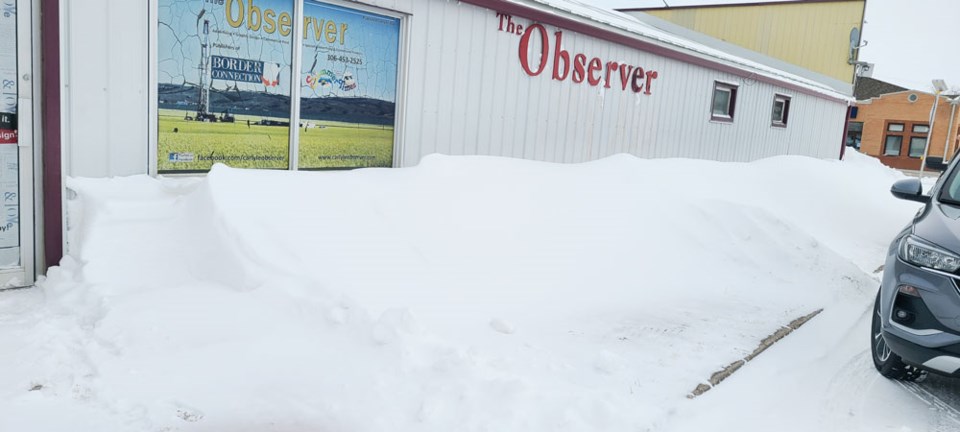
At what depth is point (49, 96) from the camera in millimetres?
4996

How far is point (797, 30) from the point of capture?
23.8m

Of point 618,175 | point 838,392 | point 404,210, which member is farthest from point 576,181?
Answer: point 838,392

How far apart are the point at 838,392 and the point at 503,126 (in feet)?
17.6

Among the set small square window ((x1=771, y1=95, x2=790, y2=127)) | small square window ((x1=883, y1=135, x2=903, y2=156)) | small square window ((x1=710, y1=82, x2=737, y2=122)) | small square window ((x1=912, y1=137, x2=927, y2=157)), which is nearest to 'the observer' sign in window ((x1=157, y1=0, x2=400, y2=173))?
small square window ((x1=710, y1=82, x2=737, y2=122))

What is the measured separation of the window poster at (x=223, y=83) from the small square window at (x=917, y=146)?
1827 inches

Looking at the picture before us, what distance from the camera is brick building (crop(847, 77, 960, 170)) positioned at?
42500 mm

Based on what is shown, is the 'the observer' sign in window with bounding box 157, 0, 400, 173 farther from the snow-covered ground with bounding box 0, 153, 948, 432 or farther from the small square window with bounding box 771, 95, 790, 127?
the small square window with bounding box 771, 95, 790, 127

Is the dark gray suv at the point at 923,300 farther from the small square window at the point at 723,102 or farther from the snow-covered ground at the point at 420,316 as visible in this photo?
the small square window at the point at 723,102

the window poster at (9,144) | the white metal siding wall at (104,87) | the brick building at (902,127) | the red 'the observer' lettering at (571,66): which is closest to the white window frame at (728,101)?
the red 'the observer' lettering at (571,66)

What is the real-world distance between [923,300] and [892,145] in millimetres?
46501

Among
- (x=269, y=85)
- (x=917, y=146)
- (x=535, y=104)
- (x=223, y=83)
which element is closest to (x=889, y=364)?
(x=269, y=85)

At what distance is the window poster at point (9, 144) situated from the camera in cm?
482

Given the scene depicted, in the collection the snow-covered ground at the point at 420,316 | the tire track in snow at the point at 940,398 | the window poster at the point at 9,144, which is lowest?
the tire track in snow at the point at 940,398

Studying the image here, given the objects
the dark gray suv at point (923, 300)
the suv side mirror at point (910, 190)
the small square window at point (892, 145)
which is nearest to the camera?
the dark gray suv at point (923, 300)
